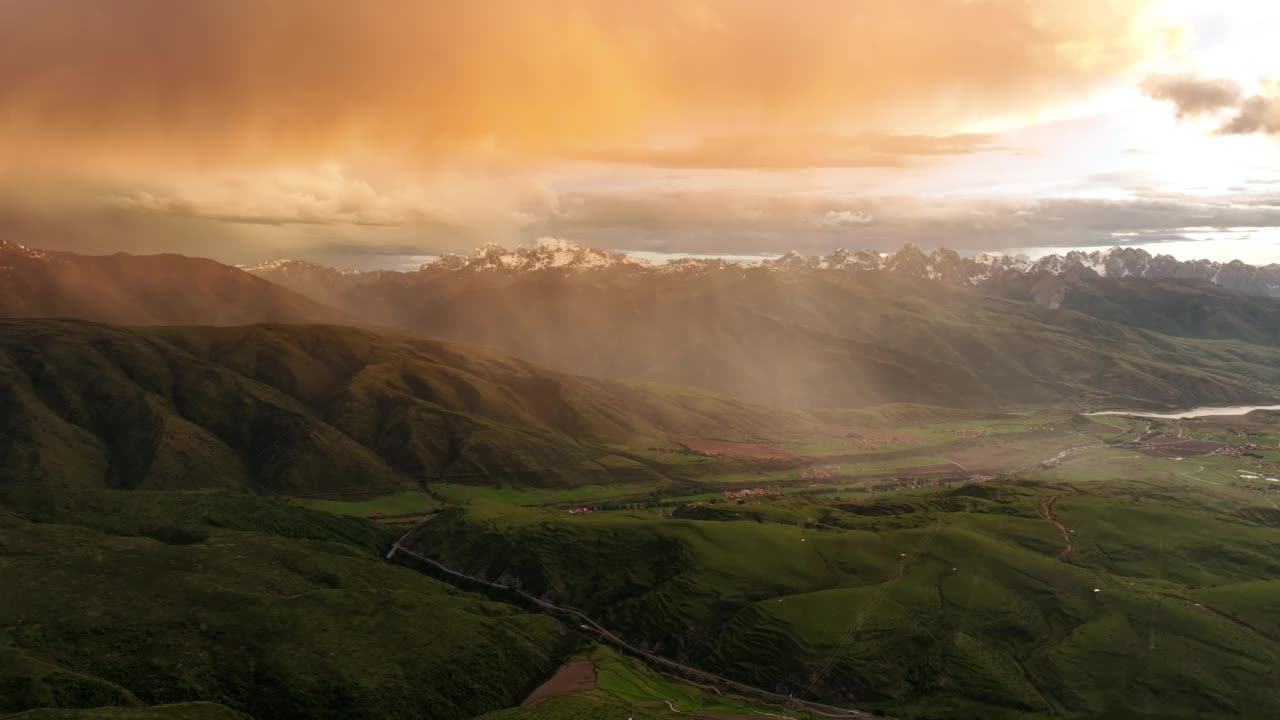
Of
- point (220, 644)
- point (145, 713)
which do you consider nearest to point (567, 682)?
point (220, 644)

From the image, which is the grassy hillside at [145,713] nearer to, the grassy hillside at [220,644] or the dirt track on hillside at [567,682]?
the grassy hillside at [220,644]

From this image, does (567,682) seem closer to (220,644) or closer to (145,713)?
(220,644)

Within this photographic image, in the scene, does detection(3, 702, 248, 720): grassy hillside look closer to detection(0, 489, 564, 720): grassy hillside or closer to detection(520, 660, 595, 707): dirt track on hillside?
detection(0, 489, 564, 720): grassy hillside

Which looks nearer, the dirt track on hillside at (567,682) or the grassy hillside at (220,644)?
the grassy hillside at (220,644)

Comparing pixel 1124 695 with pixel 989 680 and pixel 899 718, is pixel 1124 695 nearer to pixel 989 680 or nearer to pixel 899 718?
pixel 989 680

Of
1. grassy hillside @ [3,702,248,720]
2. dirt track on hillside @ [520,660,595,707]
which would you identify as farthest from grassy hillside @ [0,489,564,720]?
dirt track on hillside @ [520,660,595,707]

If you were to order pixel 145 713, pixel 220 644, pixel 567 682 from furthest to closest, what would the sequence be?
pixel 567 682
pixel 220 644
pixel 145 713

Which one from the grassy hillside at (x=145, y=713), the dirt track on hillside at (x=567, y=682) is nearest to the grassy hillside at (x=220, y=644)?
the grassy hillside at (x=145, y=713)

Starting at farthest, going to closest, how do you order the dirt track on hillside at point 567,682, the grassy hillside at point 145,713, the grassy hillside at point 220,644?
1. the dirt track on hillside at point 567,682
2. the grassy hillside at point 220,644
3. the grassy hillside at point 145,713

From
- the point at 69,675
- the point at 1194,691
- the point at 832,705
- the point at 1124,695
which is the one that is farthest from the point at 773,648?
the point at 69,675

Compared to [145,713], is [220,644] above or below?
below
